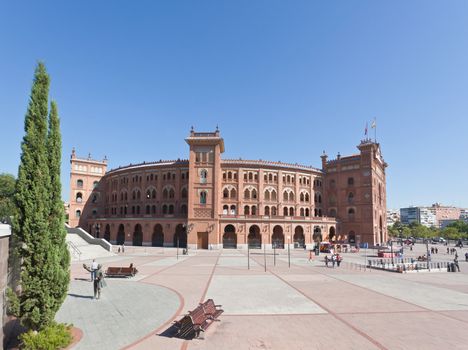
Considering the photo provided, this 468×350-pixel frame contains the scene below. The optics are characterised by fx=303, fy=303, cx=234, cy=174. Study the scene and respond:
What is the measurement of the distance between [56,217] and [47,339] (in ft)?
11.1

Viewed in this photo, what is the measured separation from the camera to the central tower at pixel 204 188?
5219cm

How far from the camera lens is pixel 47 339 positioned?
835 centimetres

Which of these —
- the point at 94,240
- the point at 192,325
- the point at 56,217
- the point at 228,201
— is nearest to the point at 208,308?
the point at 192,325

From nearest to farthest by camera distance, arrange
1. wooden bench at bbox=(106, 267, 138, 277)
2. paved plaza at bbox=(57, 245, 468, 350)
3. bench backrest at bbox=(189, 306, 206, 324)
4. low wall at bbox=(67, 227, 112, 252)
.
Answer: paved plaza at bbox=(57, 245, 468, 350) → bench backrest at bbox=(189, 306, 206, 324) → wooden bench at bbox=(106, 267, 138, 277) → low wall at bbox=(67, 227, 112, 252)

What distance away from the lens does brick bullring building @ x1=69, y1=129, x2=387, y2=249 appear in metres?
53.8

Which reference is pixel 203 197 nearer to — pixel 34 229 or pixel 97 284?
pixel 97 284

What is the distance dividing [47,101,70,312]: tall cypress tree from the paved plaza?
186 cm

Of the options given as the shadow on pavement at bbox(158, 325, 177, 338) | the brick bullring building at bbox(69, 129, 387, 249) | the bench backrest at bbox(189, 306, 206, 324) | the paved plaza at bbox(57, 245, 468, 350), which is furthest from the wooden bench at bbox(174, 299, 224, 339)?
the brick bullring building at bbox(69, 129, 387, 249)

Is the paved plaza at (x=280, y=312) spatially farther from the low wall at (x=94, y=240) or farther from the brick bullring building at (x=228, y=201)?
the brick bullring building at (x=228, y=201)

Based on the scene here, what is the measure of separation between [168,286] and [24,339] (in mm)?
10378

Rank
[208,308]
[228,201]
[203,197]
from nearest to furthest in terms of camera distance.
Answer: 1. [208,308]
2. [203,197]
3. [228,201]

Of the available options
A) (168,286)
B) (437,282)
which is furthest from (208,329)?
(437,282)

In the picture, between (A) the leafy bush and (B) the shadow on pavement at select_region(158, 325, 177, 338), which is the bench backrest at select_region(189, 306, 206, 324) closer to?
(B) the shadow on pavement at select_region(158, 325, 177, 338)

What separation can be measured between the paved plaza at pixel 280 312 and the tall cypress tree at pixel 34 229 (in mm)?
1810
